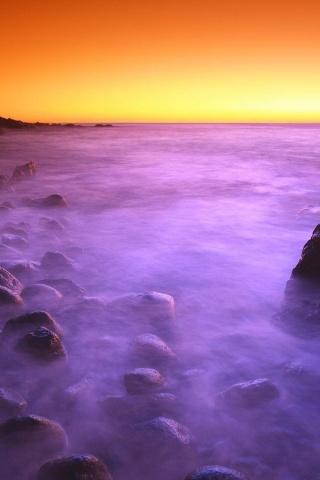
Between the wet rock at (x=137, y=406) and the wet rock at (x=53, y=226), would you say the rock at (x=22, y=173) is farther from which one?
the wet rock at (x=137, y=406)

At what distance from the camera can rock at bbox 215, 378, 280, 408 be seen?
7.92 feet

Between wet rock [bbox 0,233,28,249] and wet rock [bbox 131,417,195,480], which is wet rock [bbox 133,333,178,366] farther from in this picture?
wet rock [bbox 0,233,28,249]

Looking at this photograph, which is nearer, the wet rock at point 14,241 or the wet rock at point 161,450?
the wet rock at point 161,450

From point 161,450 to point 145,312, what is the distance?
1577 millimetres

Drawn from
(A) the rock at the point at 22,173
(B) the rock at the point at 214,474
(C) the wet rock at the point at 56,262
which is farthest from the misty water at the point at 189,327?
(A) the rock at the point at 22,173

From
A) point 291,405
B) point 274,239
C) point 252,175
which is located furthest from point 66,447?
point 252,175

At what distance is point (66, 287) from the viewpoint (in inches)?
156

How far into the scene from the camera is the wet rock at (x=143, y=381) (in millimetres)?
2488

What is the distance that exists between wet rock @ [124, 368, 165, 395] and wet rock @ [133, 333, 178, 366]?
0.75ft

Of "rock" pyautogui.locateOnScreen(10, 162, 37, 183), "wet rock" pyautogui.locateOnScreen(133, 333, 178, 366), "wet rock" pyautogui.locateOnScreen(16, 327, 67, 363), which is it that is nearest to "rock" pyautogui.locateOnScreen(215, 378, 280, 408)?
"wet rock" pyautogui.locateOnScreen(133, 333, 178, 366)

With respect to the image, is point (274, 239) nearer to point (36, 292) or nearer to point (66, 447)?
point (36, 292)

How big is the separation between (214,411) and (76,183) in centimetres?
1079

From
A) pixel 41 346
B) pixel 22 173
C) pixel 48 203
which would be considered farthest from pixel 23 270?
pixel 22 173

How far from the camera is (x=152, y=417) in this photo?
7.54 ft
